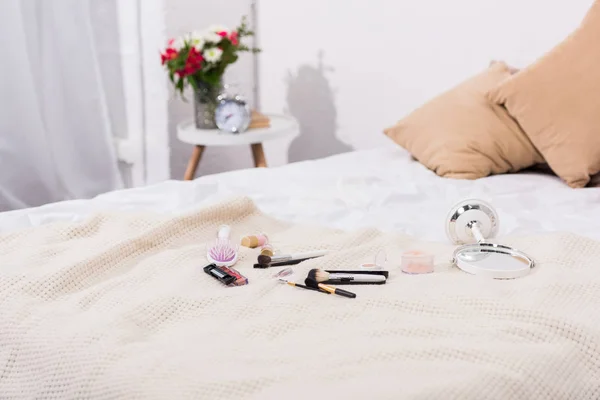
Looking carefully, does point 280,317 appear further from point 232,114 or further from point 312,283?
point 232,114

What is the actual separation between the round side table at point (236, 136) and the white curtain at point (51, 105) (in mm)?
424

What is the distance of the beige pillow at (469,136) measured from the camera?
6.29ft

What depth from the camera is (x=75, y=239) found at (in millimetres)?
1364

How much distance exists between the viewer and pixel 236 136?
260 centimetres

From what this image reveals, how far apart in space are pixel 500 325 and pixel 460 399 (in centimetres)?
20

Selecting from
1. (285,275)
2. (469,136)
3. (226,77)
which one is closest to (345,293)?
(285,275)

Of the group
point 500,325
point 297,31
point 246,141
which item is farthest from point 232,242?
point 297,31

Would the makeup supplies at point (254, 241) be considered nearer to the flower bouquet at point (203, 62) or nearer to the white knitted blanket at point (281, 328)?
the white knitted blanket at point (281, 328)

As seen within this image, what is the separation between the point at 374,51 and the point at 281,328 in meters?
1.96

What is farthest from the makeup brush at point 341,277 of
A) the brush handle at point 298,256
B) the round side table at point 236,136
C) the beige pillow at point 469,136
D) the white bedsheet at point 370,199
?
the round side table at point 236,136

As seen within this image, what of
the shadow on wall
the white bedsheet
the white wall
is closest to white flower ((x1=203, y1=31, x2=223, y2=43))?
the white wall

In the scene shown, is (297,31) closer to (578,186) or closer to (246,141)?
(246,141)

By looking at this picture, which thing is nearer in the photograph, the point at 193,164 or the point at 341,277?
the point at 341,277

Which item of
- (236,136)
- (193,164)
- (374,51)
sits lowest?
(193,164)
